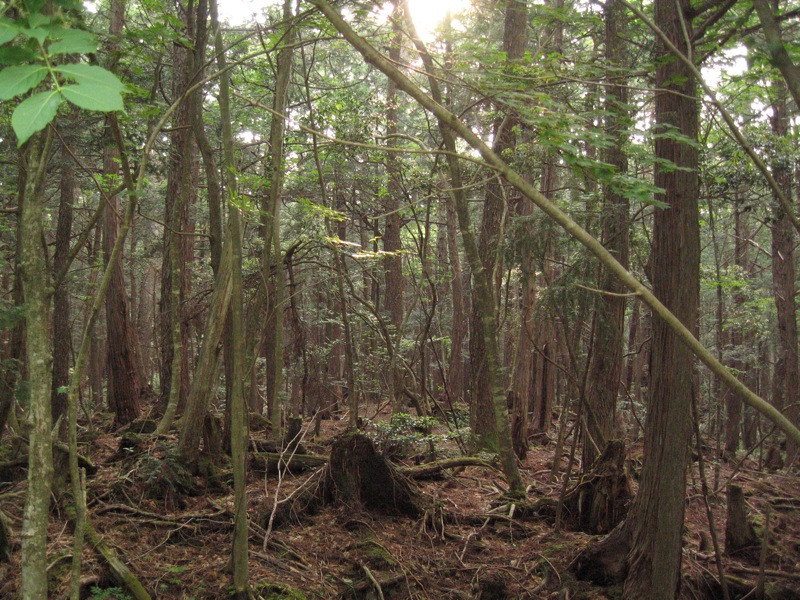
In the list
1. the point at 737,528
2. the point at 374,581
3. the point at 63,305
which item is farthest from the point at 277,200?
the point at 737,528

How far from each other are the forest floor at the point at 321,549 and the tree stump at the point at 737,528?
156 mm

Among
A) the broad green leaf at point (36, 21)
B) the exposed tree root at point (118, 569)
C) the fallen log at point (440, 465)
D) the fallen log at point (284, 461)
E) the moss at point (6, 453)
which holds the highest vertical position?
the broad green leaf at point (36, 21)

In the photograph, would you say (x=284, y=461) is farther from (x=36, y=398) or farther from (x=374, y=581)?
(x=36, y=398)

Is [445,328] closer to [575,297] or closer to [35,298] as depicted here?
[575,297]

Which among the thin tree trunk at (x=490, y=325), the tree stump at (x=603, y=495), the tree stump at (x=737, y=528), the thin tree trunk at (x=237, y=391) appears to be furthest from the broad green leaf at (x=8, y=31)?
the tree stump at (x=737, y=528)

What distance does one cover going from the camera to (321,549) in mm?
6508

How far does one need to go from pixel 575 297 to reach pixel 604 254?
4.61m

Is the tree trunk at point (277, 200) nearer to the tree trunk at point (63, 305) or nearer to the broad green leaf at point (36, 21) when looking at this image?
the tree trunk at point (63, 305)

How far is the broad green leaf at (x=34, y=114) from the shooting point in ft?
4.30

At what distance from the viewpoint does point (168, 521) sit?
249 inches

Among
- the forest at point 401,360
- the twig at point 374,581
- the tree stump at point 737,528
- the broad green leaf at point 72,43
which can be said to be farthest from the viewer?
the tree stump at point 737,528

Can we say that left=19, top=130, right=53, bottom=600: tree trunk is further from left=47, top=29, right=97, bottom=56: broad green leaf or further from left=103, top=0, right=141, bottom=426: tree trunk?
left=103, top=0, right=141, bottom=426: tree trunk

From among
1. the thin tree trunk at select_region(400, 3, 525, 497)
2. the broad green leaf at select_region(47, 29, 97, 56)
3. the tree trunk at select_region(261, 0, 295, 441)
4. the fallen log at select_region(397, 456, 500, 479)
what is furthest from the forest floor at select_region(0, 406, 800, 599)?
the broad green leaf at select_region(47, 29, 97, 56)

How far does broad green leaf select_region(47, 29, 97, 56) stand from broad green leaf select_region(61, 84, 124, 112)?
0.64 ft
